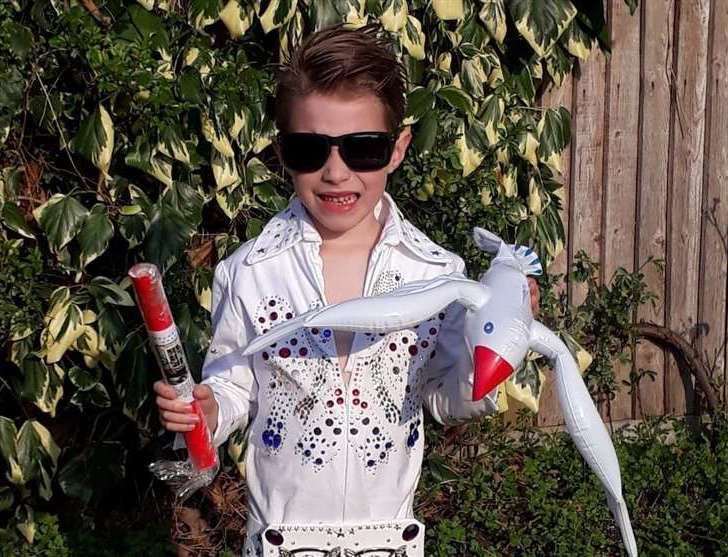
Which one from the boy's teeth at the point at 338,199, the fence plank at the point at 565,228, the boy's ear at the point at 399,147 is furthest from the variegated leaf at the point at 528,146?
the boy's teeth at the point at 338,199

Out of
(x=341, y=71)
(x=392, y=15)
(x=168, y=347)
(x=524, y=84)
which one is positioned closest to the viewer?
(x=168, y=347)

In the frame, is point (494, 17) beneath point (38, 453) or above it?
above

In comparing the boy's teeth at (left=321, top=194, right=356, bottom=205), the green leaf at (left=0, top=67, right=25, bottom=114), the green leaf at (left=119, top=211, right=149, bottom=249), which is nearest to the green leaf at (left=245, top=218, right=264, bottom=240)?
the green leaf at (left=119, top=211, right=149, bottom=249)

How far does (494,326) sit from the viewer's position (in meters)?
1.89

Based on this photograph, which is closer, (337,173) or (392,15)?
(337,173)

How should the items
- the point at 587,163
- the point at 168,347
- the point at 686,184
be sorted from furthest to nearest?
the point at 686,184 → the point at 587,163 → the point at 168,347

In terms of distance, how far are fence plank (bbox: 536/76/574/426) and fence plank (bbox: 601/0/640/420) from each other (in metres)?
0.17

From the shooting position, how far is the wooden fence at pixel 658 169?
169 inches

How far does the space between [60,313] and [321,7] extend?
125cm

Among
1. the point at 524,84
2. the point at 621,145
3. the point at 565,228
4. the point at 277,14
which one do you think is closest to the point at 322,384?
the point at 277,14

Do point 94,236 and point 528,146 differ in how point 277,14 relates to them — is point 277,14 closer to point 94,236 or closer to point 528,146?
point 94,236

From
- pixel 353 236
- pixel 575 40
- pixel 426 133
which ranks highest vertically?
pixel 575 40

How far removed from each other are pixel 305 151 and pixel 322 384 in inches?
17.6

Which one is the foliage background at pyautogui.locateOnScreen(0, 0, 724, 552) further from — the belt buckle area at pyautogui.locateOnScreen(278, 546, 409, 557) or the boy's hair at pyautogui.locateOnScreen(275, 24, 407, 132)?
the belt buckle area at pyautogui.locateOnScreen(278, 546, 409, 557)
